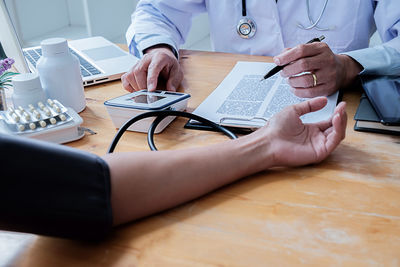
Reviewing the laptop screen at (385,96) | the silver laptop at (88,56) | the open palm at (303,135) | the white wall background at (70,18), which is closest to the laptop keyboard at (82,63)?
the silver laptop at (88,56)

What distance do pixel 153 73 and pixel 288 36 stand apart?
58cm

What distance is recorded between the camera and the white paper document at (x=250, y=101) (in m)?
0.79

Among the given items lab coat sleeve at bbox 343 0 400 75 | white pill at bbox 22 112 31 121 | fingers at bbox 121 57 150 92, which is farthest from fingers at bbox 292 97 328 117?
white pill at bbox 22 112 31 121

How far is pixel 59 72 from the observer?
2.75 ft

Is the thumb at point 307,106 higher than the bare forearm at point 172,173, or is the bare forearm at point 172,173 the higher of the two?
the thumb at point 307,106

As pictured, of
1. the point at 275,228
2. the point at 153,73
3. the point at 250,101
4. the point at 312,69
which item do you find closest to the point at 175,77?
the point at 153,73

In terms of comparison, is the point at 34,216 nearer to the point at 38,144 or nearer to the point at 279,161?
the point at 38,144

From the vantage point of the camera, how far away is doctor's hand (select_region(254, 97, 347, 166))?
651 mm

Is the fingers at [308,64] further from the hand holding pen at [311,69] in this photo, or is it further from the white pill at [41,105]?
the white pill at [41,105]

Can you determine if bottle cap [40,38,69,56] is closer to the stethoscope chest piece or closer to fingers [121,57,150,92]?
fingers [121,57,150,92]

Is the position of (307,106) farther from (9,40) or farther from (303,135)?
(9,40)

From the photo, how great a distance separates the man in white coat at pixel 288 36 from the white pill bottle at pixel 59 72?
16 centimetres

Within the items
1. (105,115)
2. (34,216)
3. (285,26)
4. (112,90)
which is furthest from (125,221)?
(285,26)

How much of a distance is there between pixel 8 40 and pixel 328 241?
0.90 metres
